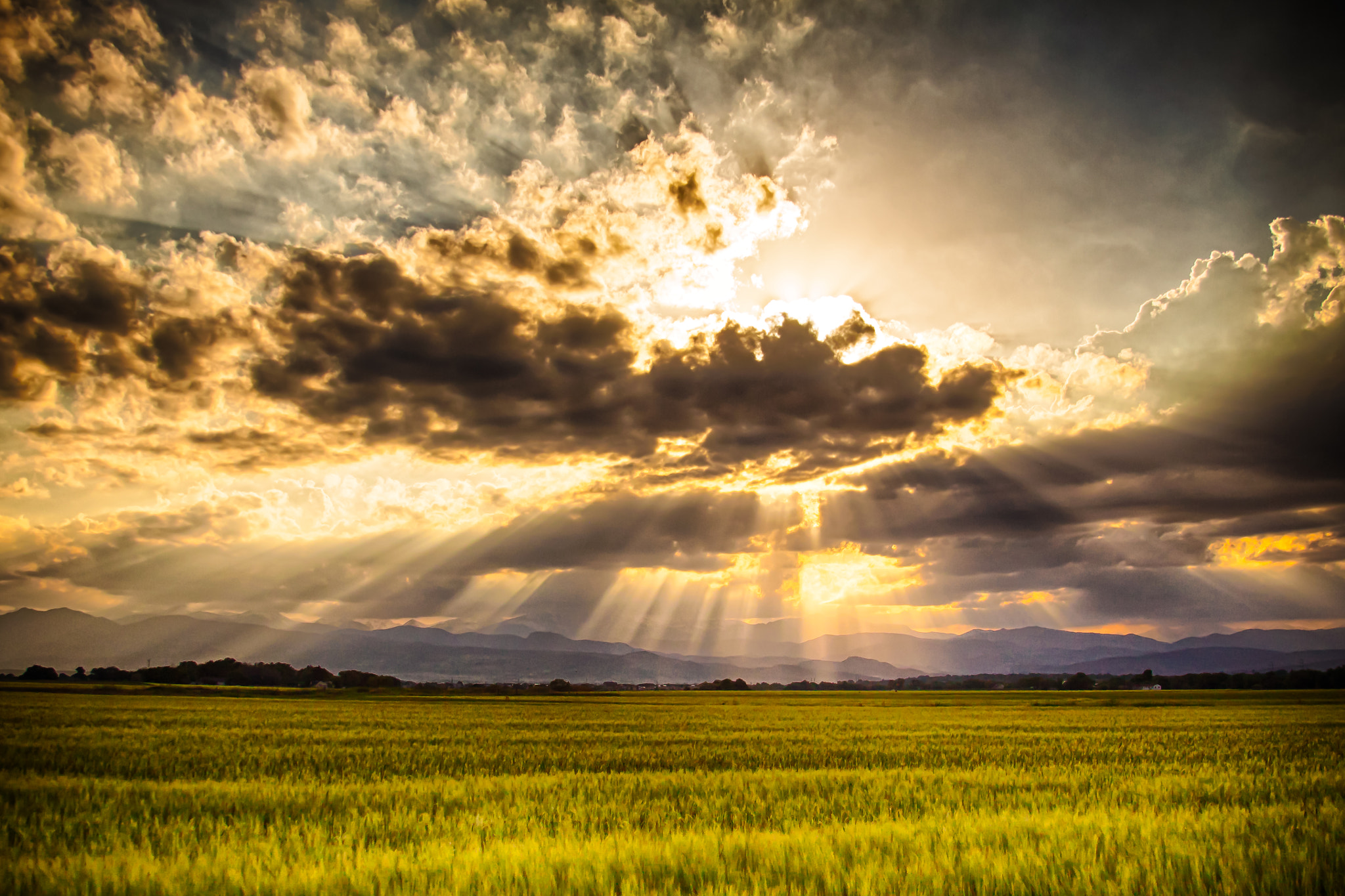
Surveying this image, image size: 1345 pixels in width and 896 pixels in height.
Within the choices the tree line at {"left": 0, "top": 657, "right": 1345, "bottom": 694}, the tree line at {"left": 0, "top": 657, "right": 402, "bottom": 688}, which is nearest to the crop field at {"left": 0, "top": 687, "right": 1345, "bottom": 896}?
the tree line at {"left": 0, "top": 657, "right": 1345, "bottom": 694}

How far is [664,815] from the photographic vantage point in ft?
30.1

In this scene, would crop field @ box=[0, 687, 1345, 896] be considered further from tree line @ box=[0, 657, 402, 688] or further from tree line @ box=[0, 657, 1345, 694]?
tree line @ box=[0, 657, 402, 688]

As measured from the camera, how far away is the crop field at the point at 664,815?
222 inches

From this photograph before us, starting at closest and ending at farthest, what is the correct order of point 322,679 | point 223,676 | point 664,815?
point 664,815 → point 223,676 → point 322,679

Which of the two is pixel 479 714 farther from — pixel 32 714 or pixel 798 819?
pixel 798 819

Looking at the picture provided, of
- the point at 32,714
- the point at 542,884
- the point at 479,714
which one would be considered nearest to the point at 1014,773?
the point at 542,884

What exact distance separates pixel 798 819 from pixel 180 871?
7490mm

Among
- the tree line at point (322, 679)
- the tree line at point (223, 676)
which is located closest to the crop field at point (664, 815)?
the tree line at point (322, 679)

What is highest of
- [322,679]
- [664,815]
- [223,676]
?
[664,815]

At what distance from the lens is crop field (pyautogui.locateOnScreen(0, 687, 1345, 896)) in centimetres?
564

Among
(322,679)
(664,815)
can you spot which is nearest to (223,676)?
(322,679)

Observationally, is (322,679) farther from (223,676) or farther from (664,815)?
(664,815)

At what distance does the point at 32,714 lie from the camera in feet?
113

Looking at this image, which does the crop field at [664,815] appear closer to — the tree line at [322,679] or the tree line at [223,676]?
the tree line at [322,679]
